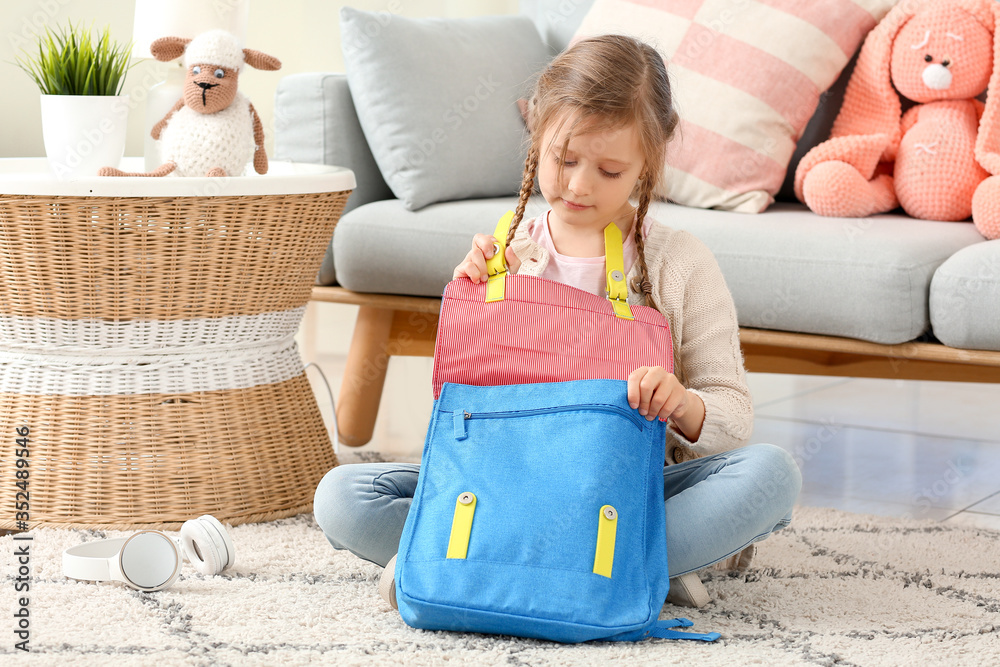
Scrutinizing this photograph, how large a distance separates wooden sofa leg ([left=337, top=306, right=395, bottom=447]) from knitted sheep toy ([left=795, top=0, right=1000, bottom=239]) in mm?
687

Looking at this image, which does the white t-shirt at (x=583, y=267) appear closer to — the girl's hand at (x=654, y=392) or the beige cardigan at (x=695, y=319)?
the beige cardigan at (x=695, y=319)

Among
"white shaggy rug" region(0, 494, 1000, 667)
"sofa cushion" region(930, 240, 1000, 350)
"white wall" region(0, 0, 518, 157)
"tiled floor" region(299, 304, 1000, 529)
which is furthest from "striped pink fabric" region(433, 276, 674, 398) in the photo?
"white wall" region(0, 0, 518, 157)

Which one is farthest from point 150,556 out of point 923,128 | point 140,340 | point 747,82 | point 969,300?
point 923,128

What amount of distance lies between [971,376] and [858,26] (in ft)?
2.01

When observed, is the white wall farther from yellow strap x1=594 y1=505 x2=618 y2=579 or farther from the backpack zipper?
yellow strap x1=594 y1=505 x2=618 y2=579

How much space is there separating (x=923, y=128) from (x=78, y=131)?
3.85 feet

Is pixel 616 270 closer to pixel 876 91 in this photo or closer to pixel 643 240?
pixel 643 240

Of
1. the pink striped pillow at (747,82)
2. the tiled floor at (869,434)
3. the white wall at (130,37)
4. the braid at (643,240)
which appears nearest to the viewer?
the braid at (643,240)

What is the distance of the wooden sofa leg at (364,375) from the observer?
1.65 metres

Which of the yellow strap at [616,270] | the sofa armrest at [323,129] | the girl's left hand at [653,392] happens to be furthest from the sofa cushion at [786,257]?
the girl's left hand at [653,392]

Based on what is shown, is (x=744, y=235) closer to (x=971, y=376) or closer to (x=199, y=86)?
(x=971, y=376)

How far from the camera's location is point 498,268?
997 mm

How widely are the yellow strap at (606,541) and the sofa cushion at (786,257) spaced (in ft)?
1.91

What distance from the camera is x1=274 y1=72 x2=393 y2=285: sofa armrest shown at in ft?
5.40
